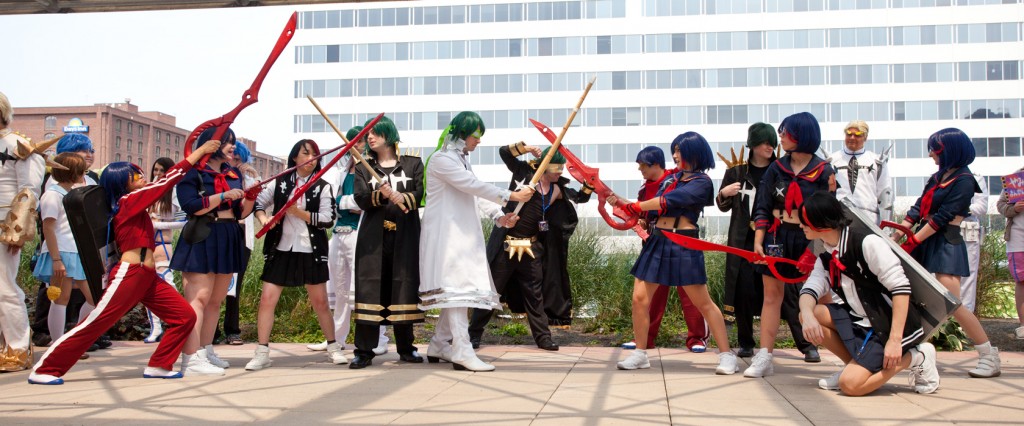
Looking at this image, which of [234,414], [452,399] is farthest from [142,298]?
[452,399]

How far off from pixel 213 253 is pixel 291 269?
0.61 metres

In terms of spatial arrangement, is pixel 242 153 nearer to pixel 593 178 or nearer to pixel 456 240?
pixel 456 240

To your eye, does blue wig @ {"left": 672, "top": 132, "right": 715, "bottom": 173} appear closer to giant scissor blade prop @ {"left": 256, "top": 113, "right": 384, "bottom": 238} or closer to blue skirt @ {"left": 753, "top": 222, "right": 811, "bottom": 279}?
blue skirt @ {"left": 753, "top": 222, "right": 811, "bottom": 279}

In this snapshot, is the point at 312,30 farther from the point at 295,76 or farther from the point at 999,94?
the point at 999,94

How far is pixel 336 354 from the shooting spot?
6344 mm

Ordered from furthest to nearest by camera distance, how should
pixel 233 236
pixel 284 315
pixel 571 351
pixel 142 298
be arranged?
pixel 284 315, pixel 571 351, pixel 233 236, pixel 142 298

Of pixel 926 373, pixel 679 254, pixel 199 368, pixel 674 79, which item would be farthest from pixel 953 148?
pixel 674 79

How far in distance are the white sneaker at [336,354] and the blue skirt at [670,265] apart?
2.16 metres

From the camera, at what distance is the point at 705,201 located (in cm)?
600

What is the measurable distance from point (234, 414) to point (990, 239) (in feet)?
32.5

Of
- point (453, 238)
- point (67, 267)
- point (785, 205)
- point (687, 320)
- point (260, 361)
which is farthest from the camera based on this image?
point (687, 320)

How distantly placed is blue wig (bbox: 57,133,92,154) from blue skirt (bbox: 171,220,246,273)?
1334 millimetres

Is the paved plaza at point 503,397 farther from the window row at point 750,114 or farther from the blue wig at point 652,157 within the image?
the window row at point 750,114

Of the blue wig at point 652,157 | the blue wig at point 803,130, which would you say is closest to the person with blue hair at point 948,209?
the blue wig at point 803,130
